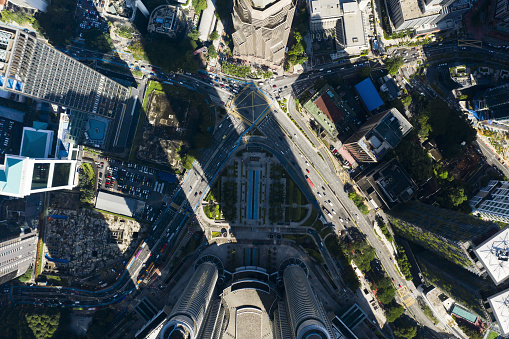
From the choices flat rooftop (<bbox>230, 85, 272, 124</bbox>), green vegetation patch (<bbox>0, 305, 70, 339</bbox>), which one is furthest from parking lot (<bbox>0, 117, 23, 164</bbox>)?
flat rooftop (<bbox>230, 85, 272, 124</bbox>)

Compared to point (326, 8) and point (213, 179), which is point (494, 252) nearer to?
point (213, 179)

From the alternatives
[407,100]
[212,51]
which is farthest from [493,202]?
[212,51]

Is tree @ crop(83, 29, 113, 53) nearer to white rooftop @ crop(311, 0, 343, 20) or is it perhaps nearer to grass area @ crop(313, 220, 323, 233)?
white rooftop @ crop(311, 0, 343, 20)

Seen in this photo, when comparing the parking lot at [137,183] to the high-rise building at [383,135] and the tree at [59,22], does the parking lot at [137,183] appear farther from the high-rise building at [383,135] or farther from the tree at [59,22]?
the high-rise building at [383,135]

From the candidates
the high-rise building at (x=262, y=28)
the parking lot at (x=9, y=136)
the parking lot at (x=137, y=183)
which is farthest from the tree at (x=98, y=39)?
the high-rise building at (x=262, y=28)

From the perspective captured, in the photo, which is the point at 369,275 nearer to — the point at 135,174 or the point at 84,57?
the point at 135,174
